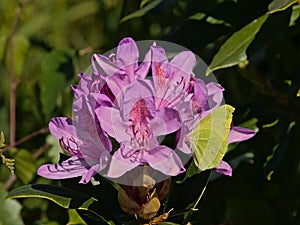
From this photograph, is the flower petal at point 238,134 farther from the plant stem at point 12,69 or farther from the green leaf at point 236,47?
the plant stem at point 12,69

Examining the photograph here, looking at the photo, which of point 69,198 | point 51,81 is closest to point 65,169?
point 69,198

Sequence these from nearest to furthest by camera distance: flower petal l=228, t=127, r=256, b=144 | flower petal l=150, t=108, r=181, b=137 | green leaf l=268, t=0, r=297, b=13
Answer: flower petal l=150, t=108, r=181, b=137 → flower petal l=228, t=127, r=256, b=144 → green leaf l=268, t=0, r=297, b=13

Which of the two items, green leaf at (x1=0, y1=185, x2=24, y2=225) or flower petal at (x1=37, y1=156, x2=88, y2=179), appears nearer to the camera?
flower petal at (x1=37, y1=156, x2=88, y2=179)

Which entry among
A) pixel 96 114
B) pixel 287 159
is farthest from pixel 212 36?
pixel 96 114

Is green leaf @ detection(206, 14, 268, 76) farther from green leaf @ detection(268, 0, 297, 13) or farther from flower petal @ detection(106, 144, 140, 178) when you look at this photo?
flower petal @ detection(106, 144, 140, 178)

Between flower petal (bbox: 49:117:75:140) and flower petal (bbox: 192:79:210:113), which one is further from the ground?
flower petal (bbox: 192:79:210:113)

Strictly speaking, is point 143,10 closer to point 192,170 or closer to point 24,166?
point 24,166

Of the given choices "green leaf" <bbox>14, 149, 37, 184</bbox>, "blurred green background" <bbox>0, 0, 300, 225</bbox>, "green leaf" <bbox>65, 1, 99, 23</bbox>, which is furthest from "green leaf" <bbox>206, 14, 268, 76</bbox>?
"green leaf" <bbox>65, 1, 99, 23</bbox>

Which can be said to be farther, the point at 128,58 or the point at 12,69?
the point at 12,69
